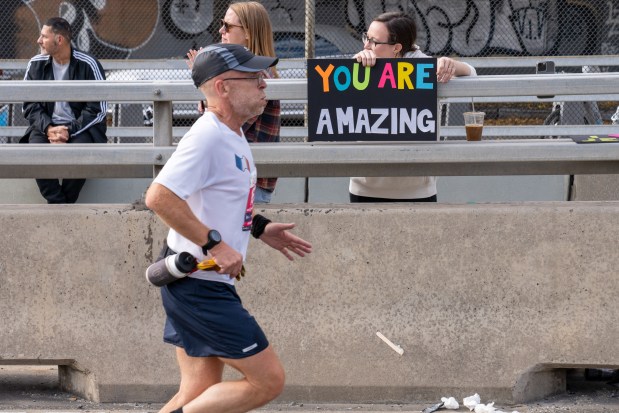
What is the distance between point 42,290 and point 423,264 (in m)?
1.98

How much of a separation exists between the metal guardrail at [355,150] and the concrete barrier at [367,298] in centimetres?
24

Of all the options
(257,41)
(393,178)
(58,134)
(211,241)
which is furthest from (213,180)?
(58,134)

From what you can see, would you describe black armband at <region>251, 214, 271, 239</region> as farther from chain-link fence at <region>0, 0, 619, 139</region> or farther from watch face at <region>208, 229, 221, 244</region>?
chain-link fence at <region>0, 0, 619, 139</region>

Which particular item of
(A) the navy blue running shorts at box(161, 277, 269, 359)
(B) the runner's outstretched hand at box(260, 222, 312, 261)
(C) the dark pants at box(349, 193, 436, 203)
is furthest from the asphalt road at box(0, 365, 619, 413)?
(A) the navy blue running shorts at box(161, 277, 269, 359)

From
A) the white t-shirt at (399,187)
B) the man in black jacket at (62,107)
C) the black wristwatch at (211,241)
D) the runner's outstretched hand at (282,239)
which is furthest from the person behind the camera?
the man in black jacket at (62,107)

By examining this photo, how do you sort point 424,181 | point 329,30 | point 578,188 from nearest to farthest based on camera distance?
1. point 424,181
2. point 578,188
3. point 329,30

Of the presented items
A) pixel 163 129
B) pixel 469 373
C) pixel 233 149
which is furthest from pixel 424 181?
pixel 233 149

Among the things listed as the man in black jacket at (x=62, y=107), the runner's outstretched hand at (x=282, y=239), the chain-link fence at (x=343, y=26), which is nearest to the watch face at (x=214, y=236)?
the runner's outstretched hand at (x=282, y=239)

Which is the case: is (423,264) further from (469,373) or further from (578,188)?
(578,188)

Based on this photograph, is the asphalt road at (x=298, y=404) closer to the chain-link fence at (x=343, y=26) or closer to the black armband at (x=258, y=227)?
the black armband at (x=258, y=227)

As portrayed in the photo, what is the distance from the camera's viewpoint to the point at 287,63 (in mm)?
12188

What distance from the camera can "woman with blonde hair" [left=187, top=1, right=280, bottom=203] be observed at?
18.5 feet

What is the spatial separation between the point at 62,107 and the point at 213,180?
4325mm

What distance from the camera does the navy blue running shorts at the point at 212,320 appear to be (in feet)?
13.7
